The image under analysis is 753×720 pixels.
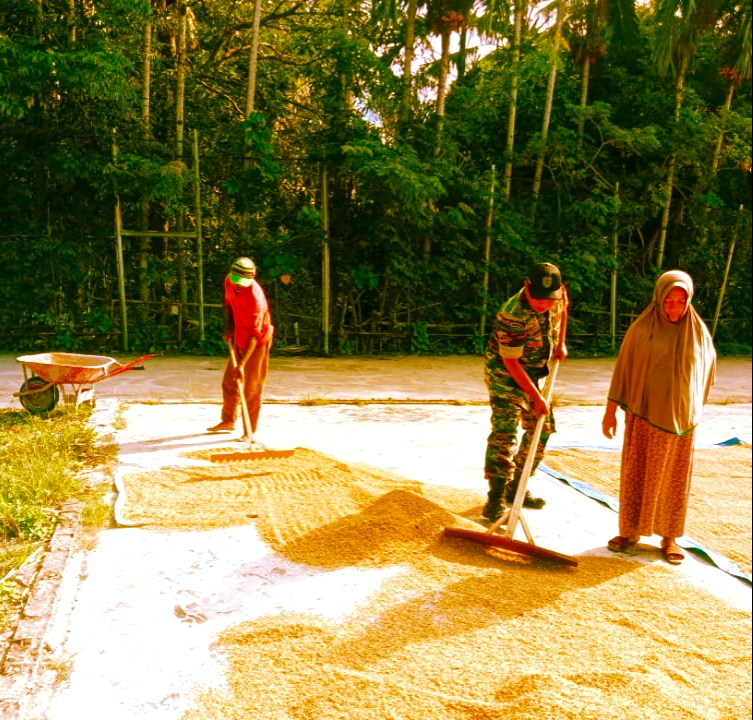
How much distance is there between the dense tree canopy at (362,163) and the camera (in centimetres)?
Result: 1066

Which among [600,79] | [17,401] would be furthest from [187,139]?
[600,79]

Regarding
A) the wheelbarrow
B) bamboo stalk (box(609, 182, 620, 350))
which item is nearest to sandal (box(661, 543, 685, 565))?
the wheelbarrow

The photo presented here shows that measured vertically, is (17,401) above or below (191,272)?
below

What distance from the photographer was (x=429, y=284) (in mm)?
12586

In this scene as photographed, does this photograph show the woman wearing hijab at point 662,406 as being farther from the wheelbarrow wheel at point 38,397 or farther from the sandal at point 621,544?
the wheelbarrow wheel at point 38,397

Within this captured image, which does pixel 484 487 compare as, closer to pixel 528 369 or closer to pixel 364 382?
pixel 528 369

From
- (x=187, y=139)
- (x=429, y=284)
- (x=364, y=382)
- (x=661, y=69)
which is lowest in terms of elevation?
(x=364, y=382)

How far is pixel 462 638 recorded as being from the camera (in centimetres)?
289

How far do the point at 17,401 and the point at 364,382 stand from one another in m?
4.13

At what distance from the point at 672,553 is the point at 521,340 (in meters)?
1.41

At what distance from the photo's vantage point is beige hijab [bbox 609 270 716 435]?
3.76m

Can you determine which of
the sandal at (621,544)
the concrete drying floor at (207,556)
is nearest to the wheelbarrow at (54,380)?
the concrete drying floor at (207,556)

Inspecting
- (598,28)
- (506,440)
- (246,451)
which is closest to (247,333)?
(246,451)

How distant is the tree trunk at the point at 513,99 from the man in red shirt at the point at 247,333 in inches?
320
